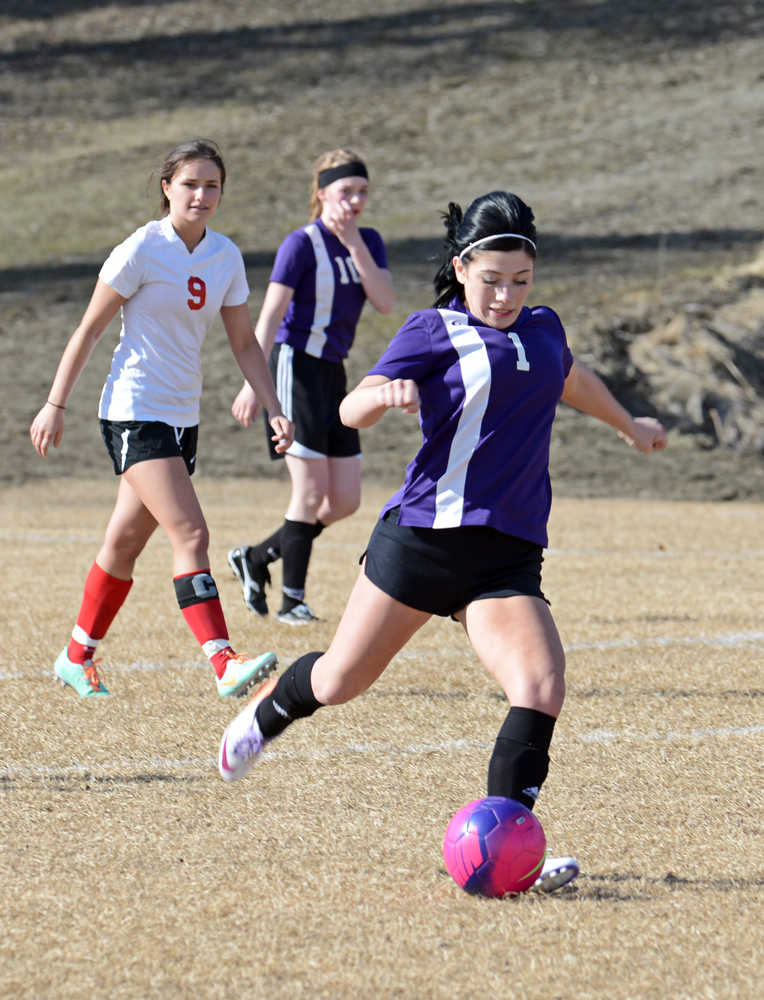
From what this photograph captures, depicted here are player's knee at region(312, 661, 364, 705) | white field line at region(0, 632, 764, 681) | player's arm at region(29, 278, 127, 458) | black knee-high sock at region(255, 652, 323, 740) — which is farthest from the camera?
white field line at region(0, 632, 764, 681)

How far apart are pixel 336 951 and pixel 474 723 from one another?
95.4 inches

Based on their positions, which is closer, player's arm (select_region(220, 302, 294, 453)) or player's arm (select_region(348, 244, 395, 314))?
player's arm (select_region(220, 302, 294, 453))

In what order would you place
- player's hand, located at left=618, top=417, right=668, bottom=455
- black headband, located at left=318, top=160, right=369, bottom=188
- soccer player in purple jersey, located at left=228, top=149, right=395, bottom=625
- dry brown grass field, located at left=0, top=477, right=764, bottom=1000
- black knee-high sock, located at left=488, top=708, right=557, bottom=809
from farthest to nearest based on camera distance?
soccer player in purple jersey, located at left=228, top=149, right=395, bottom=625 → black headband, located at left=318, top=160, right=369, bottom=188 → player's hand, located at left=618, top=417, right=668, bottom=455 → black knee-high sock, located at left=488, top=708, right=557, bottom=809 → dry brown grass field, located at left=0, top=477, right=764, bottom=1000

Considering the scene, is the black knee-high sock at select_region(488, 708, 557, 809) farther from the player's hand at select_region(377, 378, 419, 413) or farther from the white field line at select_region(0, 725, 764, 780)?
the white field line at select_region(0, 725, 764, 780)

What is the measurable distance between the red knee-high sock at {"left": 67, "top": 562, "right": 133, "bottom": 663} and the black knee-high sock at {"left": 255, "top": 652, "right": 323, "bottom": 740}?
5.96 feet

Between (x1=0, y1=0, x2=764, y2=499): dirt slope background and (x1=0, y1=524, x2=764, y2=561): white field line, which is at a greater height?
(x1=0, y1=0, x2=764, y2=499): dirt slope background

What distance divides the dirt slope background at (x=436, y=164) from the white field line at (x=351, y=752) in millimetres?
10026

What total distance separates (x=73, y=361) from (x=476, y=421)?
2257mm

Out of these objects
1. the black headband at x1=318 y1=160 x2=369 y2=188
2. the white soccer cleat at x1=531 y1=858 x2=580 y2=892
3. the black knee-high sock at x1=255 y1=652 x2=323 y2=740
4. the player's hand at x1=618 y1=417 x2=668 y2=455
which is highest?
the black headband at x1=318 y1=160 x2=369 y2=188

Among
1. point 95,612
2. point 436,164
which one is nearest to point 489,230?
point 95,612

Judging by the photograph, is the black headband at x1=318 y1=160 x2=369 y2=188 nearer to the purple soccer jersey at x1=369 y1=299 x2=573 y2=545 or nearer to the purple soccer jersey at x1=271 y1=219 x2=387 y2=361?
the purple soccer jersey at x1=271 y1=219 x2=387 y2=361

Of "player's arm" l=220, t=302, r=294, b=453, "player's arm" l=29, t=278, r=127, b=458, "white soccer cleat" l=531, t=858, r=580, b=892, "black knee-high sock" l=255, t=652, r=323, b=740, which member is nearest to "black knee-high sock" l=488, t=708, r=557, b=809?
"white soccer cleat" l=531, t=858, r=580, b=892

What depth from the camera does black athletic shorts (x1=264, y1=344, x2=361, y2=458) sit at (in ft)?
26.8

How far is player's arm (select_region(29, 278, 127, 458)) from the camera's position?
236 inches
